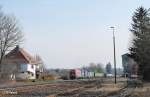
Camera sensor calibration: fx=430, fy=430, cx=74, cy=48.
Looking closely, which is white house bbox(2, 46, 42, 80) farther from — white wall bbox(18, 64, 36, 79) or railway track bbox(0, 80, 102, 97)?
railway track bbox(0, 80, 102, 97)

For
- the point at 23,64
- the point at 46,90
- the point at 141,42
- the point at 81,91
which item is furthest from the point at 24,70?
the point at 81,91

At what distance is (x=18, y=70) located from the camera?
122375 mm

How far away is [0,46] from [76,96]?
57368mm

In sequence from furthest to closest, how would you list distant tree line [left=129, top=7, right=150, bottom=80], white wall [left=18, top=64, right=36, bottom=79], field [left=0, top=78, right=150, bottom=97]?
1. white wall [left=18, top=64, right=36, bottom=79]
2. distant tree line [left=129, top=7, right=150, bottom=80]
3. field [left=0, top=78, right=150, bottom=97]

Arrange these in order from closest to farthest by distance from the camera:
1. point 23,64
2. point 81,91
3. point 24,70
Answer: point 81,91, point 24,70, point 23,64

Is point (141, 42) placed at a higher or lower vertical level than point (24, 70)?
higher

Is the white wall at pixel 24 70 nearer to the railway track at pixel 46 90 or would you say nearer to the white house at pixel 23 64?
the white house at pixel 23 64

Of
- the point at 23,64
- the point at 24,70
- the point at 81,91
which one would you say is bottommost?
the point at 81,91

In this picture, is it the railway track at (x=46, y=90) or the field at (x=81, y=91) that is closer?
the field at (x=81, y=91)

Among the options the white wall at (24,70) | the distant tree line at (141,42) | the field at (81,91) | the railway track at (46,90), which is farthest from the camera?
the white wall at (24,70)

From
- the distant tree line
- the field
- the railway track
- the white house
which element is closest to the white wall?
the white house

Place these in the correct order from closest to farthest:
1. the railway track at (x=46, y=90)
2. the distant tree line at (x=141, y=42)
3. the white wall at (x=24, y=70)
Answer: the railway track at (x=46, y=90) < the distant tree line at (x=141, y=42) < the white wall at (x=24, y=70)

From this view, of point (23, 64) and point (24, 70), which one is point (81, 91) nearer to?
point (24, 70)

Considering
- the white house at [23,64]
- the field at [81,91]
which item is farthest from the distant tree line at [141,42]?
the white house at [23,64]
